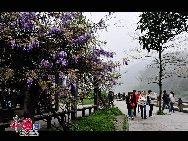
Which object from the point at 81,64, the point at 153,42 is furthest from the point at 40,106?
the point at 153,42

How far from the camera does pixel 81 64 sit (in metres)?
10.4

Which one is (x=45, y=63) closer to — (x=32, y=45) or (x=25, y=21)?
(x=32, y=45)

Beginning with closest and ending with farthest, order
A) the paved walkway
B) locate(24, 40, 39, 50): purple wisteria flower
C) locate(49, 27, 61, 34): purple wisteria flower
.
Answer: locate(24, 40, 39, 50): purple wisteria flower
locate(49, 27, 61, 34): purple wisteria flower
the paved walkway

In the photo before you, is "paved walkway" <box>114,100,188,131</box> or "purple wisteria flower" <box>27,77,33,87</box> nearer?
"purple wisteria flower" <box>27,77,33,87</box>

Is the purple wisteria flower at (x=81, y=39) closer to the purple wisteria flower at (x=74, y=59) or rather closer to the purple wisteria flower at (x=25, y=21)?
the purple wisteria flower at (x=74, y=59)

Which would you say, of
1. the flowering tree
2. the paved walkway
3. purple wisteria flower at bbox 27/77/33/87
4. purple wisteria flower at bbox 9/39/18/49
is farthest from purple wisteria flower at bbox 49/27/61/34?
the paved walkway

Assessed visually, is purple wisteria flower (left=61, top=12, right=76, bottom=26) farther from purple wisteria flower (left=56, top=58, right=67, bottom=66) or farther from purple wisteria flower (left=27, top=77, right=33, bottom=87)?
purple wisteria flower (left=27, top=77, right=33, bottom=87)

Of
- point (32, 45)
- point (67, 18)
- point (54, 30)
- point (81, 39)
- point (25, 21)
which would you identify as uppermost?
point (67, 18)

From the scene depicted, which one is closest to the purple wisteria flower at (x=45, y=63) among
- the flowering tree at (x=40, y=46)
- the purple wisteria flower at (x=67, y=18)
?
the flowering tree at (x=40, y=46)

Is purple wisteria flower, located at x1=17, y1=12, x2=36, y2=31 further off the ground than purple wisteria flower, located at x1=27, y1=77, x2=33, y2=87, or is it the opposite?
purple wisteria flower, located at x1=17, y1=12, x2=36, y2=31

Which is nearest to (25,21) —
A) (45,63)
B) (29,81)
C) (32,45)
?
(32,45)

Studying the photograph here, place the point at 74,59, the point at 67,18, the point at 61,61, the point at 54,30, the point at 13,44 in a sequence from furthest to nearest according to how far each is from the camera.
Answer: the point at 67,18 < the point at 74,59 < the point at 61,61 < the point at 54,30 < the point at 13,44
